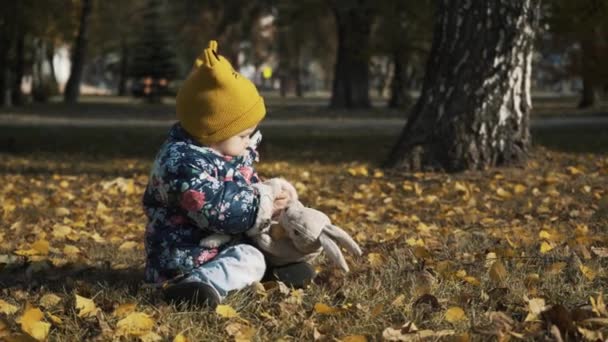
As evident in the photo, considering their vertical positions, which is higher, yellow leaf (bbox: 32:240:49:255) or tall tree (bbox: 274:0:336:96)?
tall tree (bbox: 274:0:336:96)

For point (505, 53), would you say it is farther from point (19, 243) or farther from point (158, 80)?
point (158, 80)

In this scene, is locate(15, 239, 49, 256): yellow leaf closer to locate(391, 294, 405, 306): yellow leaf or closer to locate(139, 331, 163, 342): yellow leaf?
locate(139, 331, 163, 342): yellow leaf

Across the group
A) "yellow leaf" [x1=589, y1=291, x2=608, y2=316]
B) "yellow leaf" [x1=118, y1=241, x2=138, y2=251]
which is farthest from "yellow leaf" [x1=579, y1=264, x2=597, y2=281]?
"yellow leaf" [x1=118, y1=241, x2=138, y2=251]

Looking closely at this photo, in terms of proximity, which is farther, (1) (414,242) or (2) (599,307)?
(1) (414,242)

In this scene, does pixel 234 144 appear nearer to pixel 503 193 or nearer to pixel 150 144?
pixel 503 193

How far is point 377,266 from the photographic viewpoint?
13.9 ft

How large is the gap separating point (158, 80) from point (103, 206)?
35.6m

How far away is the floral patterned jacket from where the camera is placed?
3.60 meters

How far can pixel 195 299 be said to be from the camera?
136 inches

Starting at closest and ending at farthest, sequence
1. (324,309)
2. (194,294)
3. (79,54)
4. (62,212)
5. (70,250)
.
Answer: (324,309)
(194,294)
(70,250)
(62,212)
(79,54)

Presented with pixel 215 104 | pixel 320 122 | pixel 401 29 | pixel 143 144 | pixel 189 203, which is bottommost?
pixel 320 122

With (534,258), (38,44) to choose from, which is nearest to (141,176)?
(534,258)

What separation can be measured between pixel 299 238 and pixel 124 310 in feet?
2.60

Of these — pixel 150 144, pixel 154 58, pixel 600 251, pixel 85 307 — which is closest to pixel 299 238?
pixel 85 307
